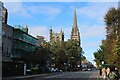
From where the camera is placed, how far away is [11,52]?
89750 mm

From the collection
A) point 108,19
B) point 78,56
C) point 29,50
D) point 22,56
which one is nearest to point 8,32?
point 22,56

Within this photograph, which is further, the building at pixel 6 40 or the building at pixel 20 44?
the building at pixel 20 44

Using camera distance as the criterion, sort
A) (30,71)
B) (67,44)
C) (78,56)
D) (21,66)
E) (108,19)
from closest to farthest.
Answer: (108,19)
(21,66)
(30,71)
(67,44)
(78,56)

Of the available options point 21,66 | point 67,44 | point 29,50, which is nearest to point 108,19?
point 21,66

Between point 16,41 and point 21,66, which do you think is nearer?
point 21,66

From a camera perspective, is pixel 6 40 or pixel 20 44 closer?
pixel 6 40

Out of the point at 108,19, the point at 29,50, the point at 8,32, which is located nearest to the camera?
the point at 108,19

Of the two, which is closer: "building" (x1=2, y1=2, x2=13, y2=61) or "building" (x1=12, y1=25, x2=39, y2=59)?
"building" (x1=2, y1=2, x2=13, y2=61)

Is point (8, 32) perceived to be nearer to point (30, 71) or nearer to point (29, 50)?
point (30, 71)

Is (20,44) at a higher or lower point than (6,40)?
higher

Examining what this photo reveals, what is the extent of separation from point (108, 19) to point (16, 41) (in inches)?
1937

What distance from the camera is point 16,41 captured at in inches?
3713

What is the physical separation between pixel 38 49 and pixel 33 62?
4.07 meters

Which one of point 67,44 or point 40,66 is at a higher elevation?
point 67,44
